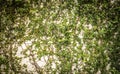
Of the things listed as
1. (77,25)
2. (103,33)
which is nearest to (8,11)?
(77,25)

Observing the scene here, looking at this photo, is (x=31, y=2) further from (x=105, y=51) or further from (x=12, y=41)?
(x=105, y=51)

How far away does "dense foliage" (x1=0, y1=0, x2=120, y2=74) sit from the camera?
11.7 ft

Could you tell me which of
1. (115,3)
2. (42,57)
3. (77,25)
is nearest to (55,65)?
(42,57)

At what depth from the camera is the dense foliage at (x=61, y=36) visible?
11.7ft

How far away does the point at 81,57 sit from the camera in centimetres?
359

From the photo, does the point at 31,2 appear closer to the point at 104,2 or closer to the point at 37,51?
the point at 37,51

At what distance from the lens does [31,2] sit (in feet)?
11.8

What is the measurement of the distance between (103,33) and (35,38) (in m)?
1.41

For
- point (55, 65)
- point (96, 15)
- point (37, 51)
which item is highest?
point (96, 15)

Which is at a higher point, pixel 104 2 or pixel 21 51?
pixel 104 2

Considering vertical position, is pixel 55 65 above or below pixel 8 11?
below

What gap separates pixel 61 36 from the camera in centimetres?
360

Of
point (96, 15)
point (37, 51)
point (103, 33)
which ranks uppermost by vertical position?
point (96, 15)

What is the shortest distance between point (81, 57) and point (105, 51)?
1.71ft
